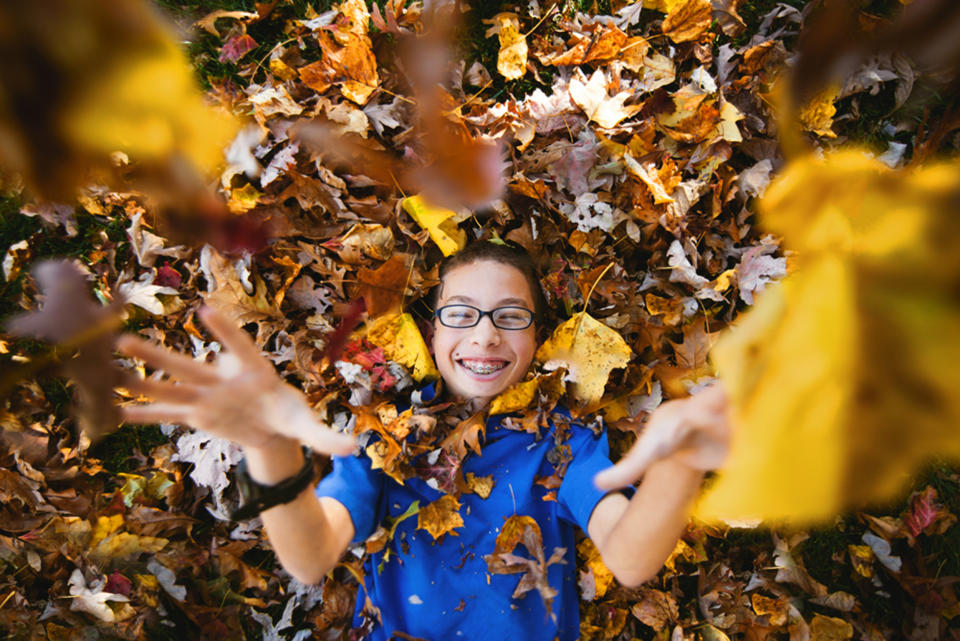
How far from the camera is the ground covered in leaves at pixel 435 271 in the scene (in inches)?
94.0

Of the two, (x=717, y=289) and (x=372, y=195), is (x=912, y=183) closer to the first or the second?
(x=717, y=289)

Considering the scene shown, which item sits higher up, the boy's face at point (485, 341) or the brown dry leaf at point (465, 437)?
the boy's face at point (485, 341)

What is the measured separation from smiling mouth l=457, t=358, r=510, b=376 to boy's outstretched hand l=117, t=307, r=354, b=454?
1078 mm

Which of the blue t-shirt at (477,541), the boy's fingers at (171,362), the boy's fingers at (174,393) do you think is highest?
the boy's fingers at (171,362)

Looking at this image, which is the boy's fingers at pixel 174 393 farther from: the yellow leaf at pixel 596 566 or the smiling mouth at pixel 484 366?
the yellow leaf at pixel 596 566

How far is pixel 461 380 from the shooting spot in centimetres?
220

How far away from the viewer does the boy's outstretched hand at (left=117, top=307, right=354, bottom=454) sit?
1098 mm

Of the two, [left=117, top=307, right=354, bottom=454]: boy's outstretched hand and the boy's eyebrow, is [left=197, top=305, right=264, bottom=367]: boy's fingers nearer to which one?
[left=117, top=307, right=354, bottom=454]: boy's outstretched hand

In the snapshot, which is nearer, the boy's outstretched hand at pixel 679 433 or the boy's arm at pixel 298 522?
the boy's outstretched hand at pixel 679 433

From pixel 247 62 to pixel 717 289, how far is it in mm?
2673

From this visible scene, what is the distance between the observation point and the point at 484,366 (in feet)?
7.18

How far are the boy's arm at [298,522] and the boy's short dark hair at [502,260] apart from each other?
1.16m

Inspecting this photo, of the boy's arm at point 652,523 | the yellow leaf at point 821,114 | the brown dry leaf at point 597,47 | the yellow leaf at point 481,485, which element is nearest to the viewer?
the boy's arm at point 652,523

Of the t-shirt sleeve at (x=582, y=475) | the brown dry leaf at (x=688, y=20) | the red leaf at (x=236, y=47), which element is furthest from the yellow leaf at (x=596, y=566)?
the red leaf at (x=236, y=47)
